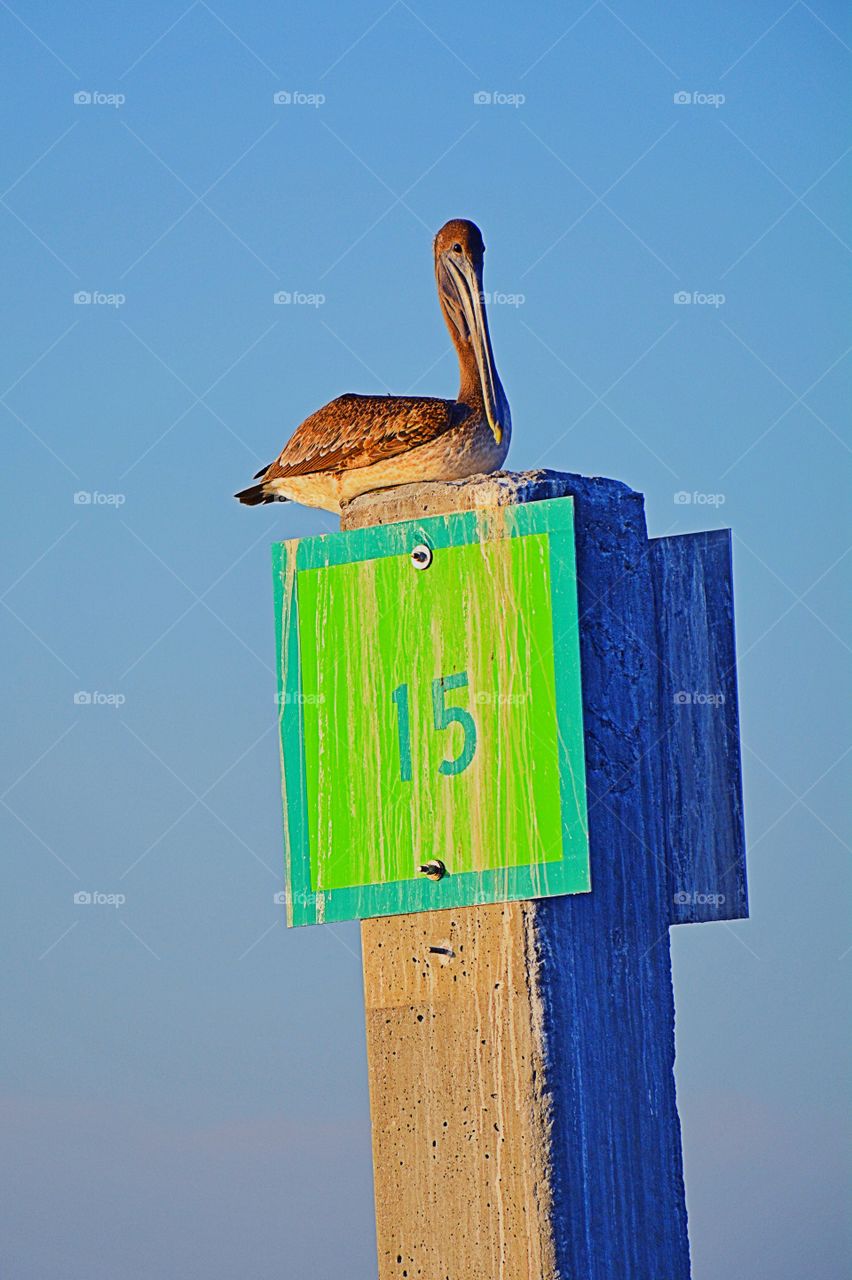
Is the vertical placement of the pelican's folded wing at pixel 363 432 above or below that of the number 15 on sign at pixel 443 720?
above

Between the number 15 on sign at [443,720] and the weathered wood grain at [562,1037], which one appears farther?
the number 15 on sign at [443,720]

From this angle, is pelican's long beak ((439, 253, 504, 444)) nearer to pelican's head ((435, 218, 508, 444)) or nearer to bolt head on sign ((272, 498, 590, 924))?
pelican's head ((435, 218, 508, 444))

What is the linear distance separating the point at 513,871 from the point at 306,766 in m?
0.56

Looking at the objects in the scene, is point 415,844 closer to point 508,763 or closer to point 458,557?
point 508,763

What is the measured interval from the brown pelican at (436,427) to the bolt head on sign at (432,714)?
1997mm

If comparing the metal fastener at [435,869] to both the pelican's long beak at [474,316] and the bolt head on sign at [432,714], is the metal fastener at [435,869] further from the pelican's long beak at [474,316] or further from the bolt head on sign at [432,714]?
the pelican's long beak at [474,316]

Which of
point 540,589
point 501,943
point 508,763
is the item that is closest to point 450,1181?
point 501,943

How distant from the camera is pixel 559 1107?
342 cm

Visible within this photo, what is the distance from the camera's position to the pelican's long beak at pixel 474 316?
5.71 meters
